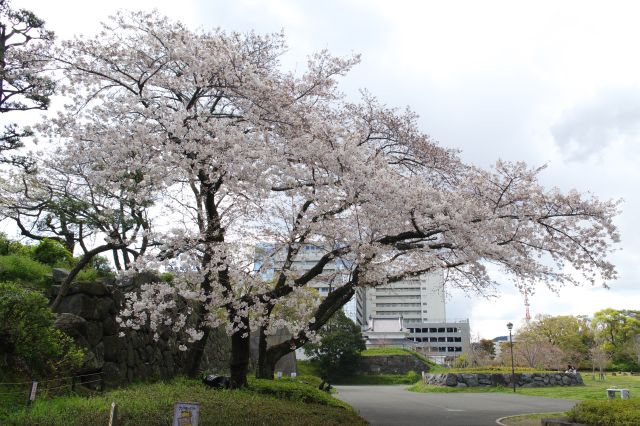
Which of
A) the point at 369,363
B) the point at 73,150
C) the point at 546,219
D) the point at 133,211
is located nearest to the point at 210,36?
the point at 73,150

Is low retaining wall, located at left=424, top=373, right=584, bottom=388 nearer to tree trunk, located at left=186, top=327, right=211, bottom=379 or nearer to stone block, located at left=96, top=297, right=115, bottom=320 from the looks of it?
tree trunk, located at left=186, top=327, right=211, bottom=379

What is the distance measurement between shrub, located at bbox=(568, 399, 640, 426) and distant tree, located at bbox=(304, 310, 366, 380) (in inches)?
1379

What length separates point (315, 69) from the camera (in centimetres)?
1118

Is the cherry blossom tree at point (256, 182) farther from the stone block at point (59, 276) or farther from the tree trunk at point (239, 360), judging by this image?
the stone block at point (59, 276)

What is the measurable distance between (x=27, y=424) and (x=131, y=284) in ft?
22.9

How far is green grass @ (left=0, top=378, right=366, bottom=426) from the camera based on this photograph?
741 cm

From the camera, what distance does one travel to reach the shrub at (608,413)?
27.8 ft

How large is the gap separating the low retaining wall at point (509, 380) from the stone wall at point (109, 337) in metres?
17.9

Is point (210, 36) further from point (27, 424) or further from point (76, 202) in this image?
point (76, 202)

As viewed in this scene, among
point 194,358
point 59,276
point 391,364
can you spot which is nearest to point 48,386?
point 59,276

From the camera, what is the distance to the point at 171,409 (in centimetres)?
840

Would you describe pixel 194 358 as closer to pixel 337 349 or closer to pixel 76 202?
pixel 76 202

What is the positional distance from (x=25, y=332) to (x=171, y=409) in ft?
9.82

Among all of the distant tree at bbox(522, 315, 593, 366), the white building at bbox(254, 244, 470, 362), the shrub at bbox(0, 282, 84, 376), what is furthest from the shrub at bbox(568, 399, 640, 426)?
the white building at bbox(254, 244, 470, 362)
